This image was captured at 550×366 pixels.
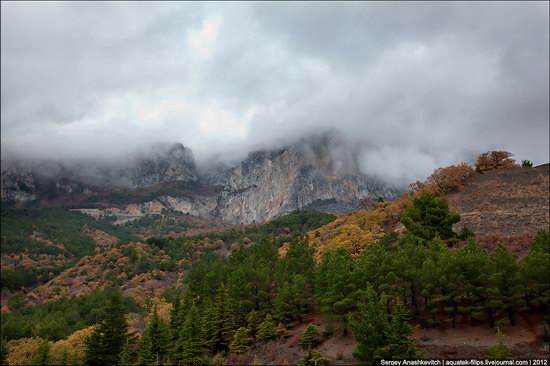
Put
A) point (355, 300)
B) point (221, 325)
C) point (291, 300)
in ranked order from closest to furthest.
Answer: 1. point (355, 300)
2. point (291, 300)
3. point (221, 325)

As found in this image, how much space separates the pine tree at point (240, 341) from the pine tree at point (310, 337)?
317 inches

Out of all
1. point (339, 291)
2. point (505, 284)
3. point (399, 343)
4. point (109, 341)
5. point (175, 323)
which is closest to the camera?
point (399, 343)

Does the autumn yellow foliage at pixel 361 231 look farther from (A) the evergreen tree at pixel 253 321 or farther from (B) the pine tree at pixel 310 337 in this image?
(B) the pine tree at pixel 310 337

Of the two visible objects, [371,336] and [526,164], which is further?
[526,164]

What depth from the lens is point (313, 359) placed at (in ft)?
147

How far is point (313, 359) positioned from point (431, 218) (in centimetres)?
3226

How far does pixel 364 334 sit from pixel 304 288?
19730 mm

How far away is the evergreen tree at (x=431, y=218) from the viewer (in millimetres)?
67225

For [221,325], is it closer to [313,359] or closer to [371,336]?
[313,359]

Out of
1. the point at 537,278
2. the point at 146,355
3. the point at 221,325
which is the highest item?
the point at 537,278

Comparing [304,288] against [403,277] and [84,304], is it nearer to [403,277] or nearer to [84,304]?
[403,277]

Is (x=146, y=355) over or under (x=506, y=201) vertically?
under

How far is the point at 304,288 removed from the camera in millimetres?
60219

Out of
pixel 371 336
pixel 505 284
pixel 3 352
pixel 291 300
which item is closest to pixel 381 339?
pixel 371 336
